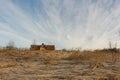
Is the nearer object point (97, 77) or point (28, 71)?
point (97, 77)

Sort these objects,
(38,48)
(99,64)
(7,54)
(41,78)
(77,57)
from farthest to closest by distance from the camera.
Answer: (38,48) → (7,54) → (77,57) → (99,64) → (41,78)

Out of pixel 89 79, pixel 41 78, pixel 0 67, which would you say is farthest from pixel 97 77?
pixel 0 67

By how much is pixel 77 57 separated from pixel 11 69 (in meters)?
3.37

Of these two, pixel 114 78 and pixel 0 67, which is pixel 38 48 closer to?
pixel 0 67

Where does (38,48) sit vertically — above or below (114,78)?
above

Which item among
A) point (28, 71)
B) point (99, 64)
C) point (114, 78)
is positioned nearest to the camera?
point (114, 78)

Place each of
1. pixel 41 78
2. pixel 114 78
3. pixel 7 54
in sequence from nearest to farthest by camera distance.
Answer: pixel 114 78 < pixel 41 78 < pixel 7 54

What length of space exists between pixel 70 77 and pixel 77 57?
4.24 meters

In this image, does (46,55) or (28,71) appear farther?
(46,55)

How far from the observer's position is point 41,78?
7.23m

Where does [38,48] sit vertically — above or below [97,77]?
above

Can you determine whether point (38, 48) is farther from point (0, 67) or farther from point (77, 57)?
point (0, 67)

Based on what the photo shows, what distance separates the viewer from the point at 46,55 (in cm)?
1304

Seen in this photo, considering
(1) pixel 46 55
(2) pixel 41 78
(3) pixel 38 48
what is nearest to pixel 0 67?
(2) pixel 41 78
